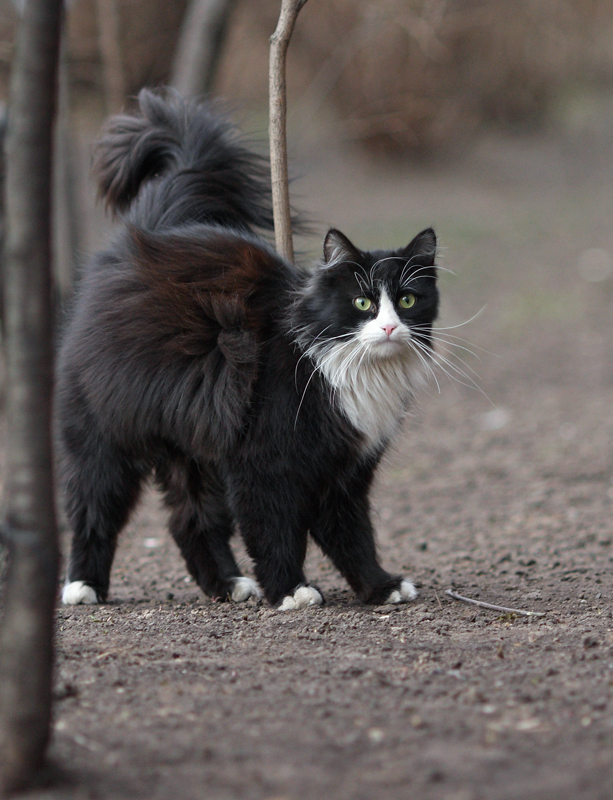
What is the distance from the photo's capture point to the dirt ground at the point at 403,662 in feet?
6.68

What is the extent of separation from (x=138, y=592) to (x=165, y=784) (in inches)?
98.6

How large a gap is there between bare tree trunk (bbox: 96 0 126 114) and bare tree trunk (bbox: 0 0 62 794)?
6417mm

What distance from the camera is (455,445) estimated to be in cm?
759

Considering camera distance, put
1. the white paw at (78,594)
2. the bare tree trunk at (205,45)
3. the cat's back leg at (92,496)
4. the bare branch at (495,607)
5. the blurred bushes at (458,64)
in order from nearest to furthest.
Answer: the bare branch at (495,607), the cat's back leg at (92,496), the white paw at (78,594), the bare tree trunk at (205,45), the blurred bushes at (458,64)

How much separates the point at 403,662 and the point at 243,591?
1.38m

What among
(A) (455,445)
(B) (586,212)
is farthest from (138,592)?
(B) (586,212)

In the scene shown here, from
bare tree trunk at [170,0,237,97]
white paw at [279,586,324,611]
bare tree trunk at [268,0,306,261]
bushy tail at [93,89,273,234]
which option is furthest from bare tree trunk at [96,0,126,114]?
white paw at [279,586,324,611]

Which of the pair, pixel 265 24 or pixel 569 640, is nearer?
pixel 569 640

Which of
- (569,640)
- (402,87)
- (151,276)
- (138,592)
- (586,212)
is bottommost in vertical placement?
(138,592)

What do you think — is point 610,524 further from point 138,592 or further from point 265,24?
point 265,24

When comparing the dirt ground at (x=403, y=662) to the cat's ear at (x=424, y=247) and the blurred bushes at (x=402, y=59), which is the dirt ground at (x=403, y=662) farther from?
the blurred bushes at (x=402, y=59)

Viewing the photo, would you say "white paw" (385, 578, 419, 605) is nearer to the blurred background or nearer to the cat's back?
the cat's back

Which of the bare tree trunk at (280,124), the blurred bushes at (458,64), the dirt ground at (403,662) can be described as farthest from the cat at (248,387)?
the blurred bushes at (458,64)

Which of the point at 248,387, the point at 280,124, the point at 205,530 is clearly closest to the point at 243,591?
the point at 205,530
